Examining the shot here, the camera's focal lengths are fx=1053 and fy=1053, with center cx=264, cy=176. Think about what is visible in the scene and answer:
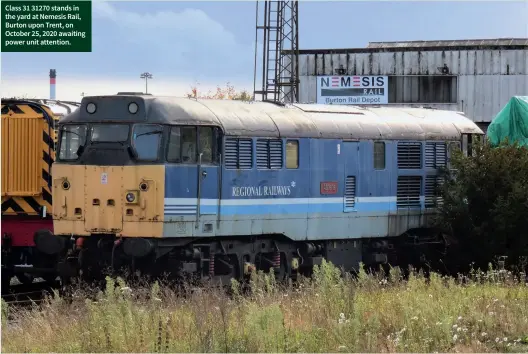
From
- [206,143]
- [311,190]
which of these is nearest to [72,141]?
[206,143]

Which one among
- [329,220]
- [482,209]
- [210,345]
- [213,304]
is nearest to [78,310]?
[213,304]

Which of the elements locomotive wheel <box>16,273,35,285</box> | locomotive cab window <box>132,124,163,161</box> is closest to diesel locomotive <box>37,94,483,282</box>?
locomotive cab window <box>132,124,163,161</box>

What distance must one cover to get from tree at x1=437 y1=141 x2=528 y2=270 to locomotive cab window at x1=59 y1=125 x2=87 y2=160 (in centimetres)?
751

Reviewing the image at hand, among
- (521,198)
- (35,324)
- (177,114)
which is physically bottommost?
(35,324)

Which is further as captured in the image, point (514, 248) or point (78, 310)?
point (514, 248)

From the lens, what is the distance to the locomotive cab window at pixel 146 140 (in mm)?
16578

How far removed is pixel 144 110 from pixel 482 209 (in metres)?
7.42

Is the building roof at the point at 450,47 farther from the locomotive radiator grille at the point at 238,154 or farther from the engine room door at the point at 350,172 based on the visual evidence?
the locomotive radiator grille at the point at 238,154

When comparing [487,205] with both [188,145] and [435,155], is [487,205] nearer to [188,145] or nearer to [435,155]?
[435,155]

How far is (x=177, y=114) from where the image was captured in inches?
661

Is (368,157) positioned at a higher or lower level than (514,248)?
higher

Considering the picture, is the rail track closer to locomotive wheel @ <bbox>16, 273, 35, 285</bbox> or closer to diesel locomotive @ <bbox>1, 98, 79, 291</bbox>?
locomotive wheel @ <bbox>16, 273, 35, 285</bbox>

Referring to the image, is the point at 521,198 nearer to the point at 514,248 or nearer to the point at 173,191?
the point at 514,248

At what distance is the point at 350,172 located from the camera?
65.1ft
